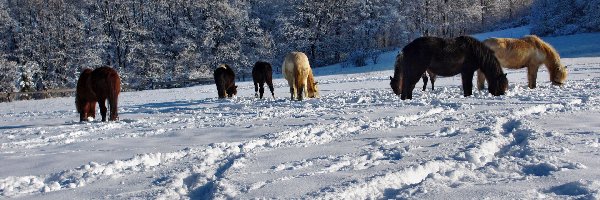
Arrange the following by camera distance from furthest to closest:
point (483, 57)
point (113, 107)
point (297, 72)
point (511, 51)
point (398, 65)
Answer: point (297, 72), point (511, 51), point (398, 65), point (483, 57), point (113, 107)

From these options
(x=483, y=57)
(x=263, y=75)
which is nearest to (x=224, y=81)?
(x=263, y=75)

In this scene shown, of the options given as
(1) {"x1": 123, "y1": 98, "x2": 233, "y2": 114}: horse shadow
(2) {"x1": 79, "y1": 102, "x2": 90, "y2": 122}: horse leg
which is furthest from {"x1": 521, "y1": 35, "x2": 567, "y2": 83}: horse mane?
(2) {"x1": 79, "y1": 102, "x2": 90, "y2": 122}: horse leg

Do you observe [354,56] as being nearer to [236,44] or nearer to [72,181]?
[236,44]

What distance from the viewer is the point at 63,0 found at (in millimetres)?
42500

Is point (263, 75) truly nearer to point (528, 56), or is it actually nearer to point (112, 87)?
point (112, 87)

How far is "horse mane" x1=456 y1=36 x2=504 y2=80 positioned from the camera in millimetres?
10250

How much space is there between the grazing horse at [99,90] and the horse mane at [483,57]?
23.6ft

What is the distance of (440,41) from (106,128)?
691 centimetres

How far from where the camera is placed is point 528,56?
42.4ft

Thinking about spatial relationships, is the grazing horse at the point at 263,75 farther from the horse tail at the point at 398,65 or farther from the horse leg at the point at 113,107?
the horse leg at the point at 113,107

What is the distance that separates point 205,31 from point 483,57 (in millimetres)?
36524

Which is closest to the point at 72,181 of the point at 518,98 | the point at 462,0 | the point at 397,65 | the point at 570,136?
the point at 570,136

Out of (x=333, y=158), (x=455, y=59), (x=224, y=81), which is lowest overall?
(x=333, y=158)

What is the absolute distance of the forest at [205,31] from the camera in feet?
132
